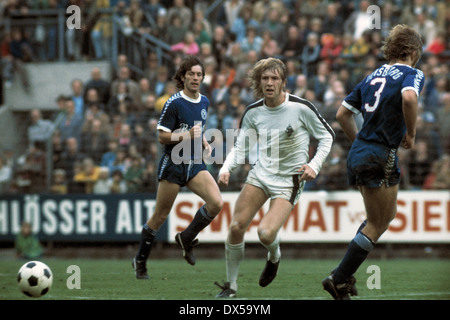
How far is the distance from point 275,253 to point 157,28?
11.9 metres

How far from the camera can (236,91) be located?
15914mm

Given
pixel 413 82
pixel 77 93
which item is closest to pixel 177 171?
pixel 413 82

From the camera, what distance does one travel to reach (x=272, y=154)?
8.25 metres

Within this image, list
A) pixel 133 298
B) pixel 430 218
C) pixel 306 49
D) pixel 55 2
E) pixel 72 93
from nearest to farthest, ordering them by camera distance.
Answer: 1. pixel 133 298
2. pixel 430 218
3. pixel 306 49
4. pixel 72 93
5. pixel 55 2

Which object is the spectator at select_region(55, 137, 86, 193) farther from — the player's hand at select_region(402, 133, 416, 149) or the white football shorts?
the player's hand at select_region(402, 133, 416, 149)

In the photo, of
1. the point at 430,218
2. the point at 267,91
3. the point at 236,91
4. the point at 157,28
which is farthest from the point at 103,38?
the point at 267,91

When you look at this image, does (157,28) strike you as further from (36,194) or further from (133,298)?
(133,298)

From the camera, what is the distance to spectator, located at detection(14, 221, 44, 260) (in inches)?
609

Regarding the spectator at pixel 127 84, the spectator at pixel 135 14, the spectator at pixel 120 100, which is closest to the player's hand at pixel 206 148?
the spectator at pixel 120 100

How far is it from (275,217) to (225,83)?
8751 mm

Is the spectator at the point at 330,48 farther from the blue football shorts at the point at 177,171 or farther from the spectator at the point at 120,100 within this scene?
the blue football shorts at the point at 177,171

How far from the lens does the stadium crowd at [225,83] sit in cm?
1502

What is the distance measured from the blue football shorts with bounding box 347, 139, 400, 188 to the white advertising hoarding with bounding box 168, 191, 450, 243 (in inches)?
298

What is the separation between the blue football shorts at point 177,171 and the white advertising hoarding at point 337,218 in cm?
525
